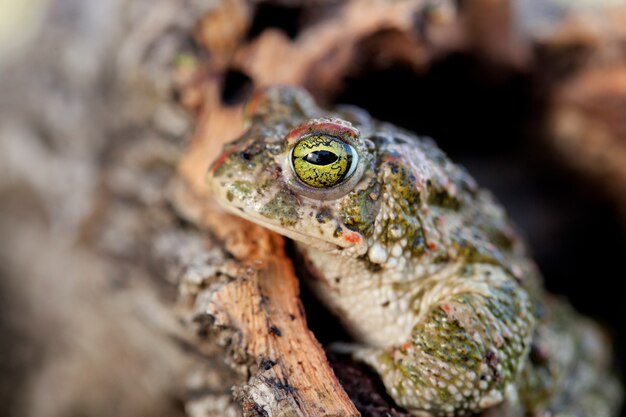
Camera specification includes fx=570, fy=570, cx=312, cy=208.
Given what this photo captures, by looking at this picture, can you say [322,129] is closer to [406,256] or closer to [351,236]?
[351,236]

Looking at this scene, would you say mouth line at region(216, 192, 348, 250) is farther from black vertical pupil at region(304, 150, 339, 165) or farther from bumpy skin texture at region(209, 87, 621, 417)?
black vertical pupil at region(304, 150, 339, 165)

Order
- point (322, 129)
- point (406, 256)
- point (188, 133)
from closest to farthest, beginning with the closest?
point (322, 129), point (406, 256), point (188, 133)

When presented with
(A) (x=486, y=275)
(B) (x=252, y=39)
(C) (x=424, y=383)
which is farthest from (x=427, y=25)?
(C) (x=424, y=383)

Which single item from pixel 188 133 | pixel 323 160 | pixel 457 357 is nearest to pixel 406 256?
pixel 457 357

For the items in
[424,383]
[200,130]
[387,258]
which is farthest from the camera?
[200,130]

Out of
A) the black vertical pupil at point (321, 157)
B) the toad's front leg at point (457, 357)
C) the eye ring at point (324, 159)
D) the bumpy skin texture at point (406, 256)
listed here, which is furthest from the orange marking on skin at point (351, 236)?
the toad's front leg at point (457, 357)

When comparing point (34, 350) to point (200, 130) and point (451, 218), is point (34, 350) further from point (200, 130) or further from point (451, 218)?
point (451, 218)
